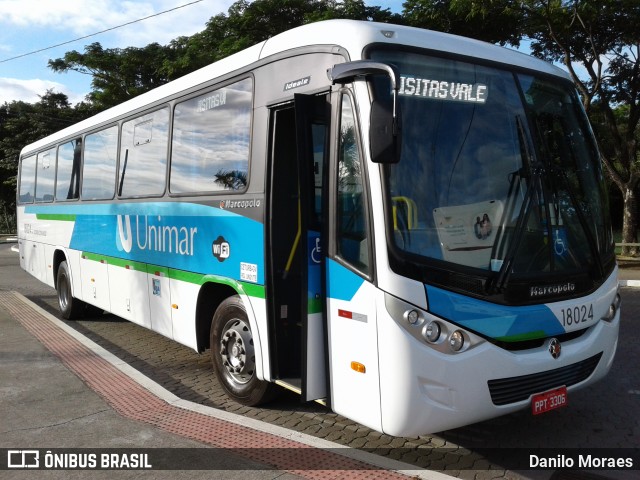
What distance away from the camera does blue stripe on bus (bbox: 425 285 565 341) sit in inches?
156

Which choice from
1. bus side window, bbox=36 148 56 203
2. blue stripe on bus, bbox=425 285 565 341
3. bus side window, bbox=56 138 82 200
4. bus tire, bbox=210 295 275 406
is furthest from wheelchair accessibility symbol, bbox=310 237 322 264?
bus side window, bbox=36 148 56 203

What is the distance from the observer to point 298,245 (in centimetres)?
512

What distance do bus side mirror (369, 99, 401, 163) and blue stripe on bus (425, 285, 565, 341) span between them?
88 cm

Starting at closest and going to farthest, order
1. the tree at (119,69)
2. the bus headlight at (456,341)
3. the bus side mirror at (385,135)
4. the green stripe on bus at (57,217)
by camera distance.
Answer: the bus side mirror at (385,135) < the bus headlight at (456,341) < the green stripe on bus at (57,217) < the tree at (119,69)

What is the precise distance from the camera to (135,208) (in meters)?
7.63

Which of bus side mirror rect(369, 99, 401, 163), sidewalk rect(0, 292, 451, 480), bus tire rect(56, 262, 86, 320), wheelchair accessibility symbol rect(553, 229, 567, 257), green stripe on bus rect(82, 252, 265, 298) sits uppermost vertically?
bus side mirror rect(369, 99, 401, 163)

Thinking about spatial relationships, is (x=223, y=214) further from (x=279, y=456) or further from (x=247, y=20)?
(x=247, y=20)

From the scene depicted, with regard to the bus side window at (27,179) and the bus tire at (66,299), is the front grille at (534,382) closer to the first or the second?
the bus tire at (66,299)

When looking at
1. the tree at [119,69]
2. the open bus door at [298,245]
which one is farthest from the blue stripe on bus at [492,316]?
the tree at [119,69]

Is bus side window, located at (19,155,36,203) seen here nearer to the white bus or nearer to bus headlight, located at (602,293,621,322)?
the white bus

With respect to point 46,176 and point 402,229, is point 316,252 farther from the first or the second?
point 46,176

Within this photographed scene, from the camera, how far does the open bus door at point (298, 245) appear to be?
4.58 meters

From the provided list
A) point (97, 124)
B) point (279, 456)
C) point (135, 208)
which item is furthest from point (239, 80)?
point (97, 124)

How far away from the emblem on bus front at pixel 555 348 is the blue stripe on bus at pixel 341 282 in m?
1.47
